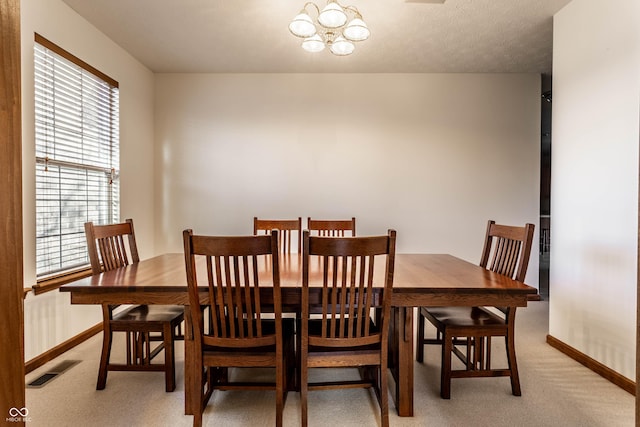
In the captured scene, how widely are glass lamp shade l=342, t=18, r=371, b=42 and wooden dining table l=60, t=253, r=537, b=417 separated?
144 cm

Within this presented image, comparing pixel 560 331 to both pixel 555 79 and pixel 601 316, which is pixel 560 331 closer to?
pixel 601 316

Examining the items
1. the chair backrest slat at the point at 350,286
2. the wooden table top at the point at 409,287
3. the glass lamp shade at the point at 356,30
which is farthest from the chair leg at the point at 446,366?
the glass lamp shade at the point at 356,30

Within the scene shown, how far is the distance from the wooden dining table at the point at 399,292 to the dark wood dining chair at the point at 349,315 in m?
0.11

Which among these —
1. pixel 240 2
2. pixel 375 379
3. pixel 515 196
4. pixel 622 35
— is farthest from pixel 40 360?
pixel 515 196

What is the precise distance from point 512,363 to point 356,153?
2.65 m

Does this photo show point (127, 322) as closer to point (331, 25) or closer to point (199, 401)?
point (199, 401)

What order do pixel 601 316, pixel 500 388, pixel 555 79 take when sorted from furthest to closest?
pixel 555 79 → pixel 601 316 → pixel 500 388

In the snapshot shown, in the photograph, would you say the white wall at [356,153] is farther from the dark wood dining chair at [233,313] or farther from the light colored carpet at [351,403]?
the dark wood dining chair at [233,313]

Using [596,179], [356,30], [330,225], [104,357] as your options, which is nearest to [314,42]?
[356,30]

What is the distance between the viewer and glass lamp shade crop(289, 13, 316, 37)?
6.87 feet

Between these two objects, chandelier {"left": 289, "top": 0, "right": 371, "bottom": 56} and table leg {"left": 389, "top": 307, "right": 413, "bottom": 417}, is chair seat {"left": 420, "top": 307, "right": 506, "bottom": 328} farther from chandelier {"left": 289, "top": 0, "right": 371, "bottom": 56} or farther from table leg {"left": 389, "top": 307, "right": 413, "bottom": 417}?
chandelier {"left": 289, "top": 0, "right": 371, "bottom": 56}

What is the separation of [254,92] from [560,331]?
12.2 ft

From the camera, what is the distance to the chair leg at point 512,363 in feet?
6.59

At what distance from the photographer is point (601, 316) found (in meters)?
2.34
